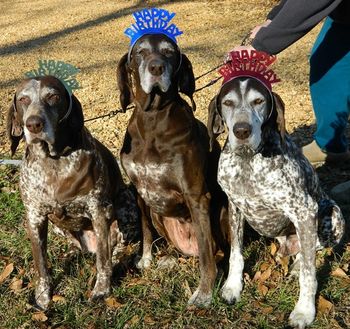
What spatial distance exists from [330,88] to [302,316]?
8.98 feet

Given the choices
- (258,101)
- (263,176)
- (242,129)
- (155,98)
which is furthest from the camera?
(155,98)

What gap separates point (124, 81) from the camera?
4.27 meters

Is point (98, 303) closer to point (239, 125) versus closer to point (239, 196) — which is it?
point (239, 196)

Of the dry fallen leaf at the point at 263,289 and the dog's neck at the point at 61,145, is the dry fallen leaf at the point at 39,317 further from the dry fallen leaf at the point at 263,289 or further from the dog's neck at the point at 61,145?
the dry fallen leaf at the point at 263,289

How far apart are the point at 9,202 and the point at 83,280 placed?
1538 millimetres

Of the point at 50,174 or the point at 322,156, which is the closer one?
the point at 50,174

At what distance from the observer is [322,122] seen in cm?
597

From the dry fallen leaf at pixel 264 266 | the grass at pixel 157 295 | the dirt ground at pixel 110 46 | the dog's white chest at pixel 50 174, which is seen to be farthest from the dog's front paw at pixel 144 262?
the dirt ground at pixel 110 46

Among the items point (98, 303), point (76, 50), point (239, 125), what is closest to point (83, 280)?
point (98, 303)

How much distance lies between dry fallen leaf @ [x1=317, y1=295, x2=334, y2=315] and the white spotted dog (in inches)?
5.2

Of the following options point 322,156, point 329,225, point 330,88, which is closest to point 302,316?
point 329,225

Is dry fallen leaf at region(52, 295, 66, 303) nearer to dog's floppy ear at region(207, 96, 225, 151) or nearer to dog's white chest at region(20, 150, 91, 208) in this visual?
dog's white chest at region(20, 150, 91, 208)

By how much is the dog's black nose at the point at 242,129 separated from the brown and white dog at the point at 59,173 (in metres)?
1.10

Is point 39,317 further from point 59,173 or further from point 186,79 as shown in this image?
point 186,79
